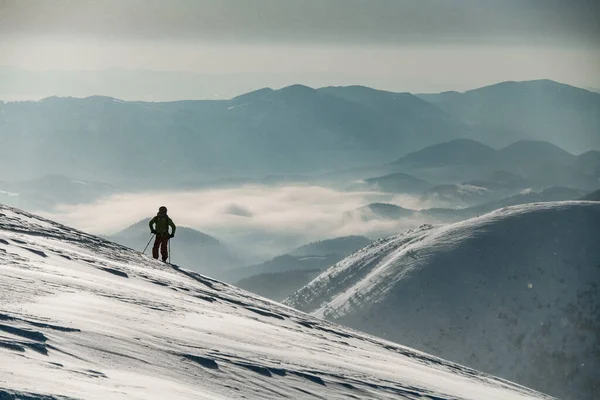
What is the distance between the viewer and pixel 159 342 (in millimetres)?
15172

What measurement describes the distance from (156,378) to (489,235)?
8033 centimetres

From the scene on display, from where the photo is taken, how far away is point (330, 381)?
16922 mm

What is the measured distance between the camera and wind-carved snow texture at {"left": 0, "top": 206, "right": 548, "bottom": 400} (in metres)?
11.7

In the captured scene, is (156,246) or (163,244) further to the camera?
(156,246)

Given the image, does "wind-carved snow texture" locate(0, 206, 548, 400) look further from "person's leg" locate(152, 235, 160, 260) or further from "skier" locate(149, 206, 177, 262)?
"skier" locate(149, 206, 177, 262)

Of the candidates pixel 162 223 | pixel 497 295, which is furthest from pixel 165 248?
pixel 497 295

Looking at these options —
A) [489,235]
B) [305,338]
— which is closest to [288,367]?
[305,338]

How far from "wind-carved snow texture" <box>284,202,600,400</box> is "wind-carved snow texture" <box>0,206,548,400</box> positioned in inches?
1779

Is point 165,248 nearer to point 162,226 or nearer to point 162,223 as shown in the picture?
point 162,226

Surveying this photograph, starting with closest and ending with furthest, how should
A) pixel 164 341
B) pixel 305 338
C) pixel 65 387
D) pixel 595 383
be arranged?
pixel 65 387, pixel 164 341, pixel 305 338, pixel 595 383

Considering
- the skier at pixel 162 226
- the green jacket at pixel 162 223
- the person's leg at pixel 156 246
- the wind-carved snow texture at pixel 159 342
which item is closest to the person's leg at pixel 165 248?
the skier at pixel 162 226

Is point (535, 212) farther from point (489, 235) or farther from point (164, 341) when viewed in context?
point (164, 341)

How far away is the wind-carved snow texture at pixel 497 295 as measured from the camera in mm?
72000

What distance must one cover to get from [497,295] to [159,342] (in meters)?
69.3
